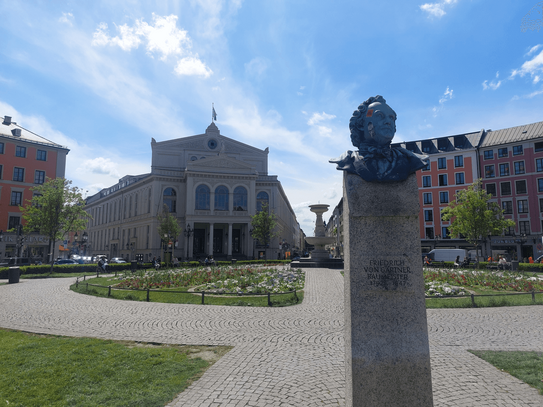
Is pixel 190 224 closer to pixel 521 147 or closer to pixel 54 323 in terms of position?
pixel 54 323

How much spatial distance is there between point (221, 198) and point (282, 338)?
51191 millimetres

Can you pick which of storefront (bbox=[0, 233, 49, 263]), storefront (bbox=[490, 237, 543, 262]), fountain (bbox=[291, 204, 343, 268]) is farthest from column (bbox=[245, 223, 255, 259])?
storefront (bbox=[490, 237, 543, 262])

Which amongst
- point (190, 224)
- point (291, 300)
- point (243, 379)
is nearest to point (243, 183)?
point (190, 224)

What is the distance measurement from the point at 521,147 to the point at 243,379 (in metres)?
57.8

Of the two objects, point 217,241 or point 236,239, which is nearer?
point 217,241

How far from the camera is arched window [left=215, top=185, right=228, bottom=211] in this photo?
58.6 meters

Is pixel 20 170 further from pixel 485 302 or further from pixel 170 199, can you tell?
pixel 485 302

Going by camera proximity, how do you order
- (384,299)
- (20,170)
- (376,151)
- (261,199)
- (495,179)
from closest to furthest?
1. (384,299)
2. (376,151)
3. (20,170)
4. (495,179)
5. (261,199)

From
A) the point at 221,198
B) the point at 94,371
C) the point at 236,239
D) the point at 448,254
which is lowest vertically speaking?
the point at 94,371

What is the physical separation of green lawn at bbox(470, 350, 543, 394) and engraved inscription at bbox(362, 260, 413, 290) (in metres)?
2.96

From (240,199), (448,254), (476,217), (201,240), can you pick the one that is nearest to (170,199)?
(201,240)

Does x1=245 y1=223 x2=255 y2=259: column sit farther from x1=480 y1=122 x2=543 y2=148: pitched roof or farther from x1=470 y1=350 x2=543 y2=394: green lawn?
x1=470 y1=350 x2=543 y2=394: green lawn

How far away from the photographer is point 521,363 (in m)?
6.30

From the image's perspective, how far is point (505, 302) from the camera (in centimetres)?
1306
